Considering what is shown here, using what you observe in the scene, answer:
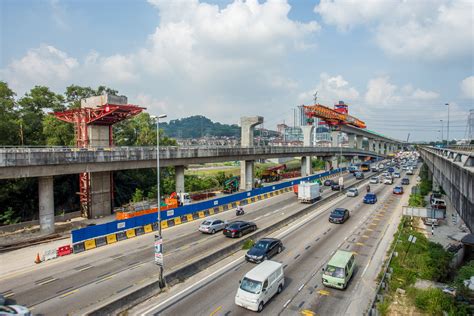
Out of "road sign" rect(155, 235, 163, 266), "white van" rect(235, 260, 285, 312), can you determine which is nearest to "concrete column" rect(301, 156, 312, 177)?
"white van" rect(235, 260, 285, 312)

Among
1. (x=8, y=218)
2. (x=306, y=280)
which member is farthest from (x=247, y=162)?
(x=306, y=280)

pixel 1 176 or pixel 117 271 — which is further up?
pixel 1 176

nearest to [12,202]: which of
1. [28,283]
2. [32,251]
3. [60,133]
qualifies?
[60,133]

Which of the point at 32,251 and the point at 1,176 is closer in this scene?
the point at 32,251

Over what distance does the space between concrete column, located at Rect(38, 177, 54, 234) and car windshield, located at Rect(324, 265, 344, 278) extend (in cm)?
2726

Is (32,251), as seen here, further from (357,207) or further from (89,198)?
(357,207)

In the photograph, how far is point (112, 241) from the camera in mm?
26406

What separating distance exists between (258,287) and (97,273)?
11.7 meters

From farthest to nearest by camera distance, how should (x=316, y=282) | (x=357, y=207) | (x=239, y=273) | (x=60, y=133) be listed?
(x=60, y=133) → (x=357, y=207) → (x=239, y=273) → (x=316, y=282)

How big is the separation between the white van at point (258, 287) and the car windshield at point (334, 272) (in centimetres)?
323

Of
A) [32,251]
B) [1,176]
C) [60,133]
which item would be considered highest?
[60,133]

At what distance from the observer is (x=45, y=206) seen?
29219mm

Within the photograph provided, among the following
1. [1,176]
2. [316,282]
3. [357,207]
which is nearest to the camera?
[316,282]

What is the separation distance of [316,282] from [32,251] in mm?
23497
